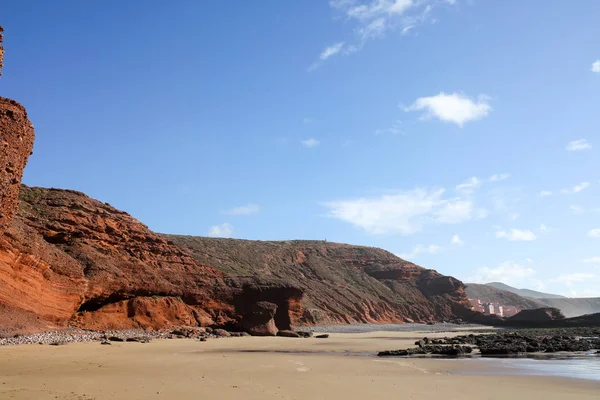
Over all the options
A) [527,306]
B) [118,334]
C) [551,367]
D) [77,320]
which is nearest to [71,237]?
[77,320]

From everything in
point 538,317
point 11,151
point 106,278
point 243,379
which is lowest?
point 243,379

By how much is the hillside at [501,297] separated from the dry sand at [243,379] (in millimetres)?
142539

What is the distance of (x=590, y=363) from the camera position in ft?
57.7

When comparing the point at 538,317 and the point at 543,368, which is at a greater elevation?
the point at 538,317

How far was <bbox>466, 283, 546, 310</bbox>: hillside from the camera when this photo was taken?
150 m

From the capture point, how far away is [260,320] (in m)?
33.3

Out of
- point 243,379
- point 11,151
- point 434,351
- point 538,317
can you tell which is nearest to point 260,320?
point 434,351

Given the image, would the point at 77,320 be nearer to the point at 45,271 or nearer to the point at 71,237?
the point at 45,271

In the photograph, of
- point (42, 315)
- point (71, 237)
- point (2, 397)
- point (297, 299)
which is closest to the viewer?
point (2, 397)

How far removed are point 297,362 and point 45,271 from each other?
1480 cm

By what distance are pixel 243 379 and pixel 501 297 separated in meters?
174

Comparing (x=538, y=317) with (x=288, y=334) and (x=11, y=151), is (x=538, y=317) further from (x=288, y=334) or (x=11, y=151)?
(x=11, y=151)

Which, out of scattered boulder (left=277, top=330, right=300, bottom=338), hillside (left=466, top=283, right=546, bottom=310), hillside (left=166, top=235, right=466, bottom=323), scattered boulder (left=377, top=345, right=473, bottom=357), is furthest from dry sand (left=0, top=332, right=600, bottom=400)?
hillside (left=466, top=283, right=546, bottom=310)

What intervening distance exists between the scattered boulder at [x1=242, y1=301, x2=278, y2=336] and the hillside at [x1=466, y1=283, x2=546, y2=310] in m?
126
